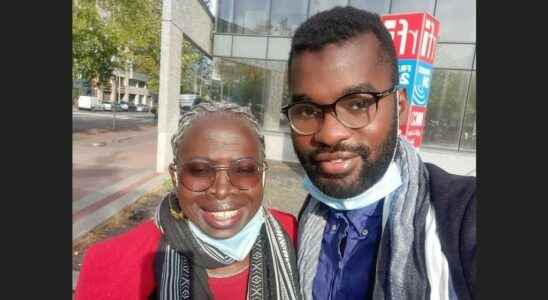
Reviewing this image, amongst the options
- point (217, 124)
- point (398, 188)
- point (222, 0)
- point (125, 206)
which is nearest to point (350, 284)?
point (398, 188)

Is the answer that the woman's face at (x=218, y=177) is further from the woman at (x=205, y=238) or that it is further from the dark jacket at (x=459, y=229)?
the dark jacket at (x=459, y=229)

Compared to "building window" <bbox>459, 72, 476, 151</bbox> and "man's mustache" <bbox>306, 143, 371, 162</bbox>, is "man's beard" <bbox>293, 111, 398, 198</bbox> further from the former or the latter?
"building window" <bbox>459, 72, 476, 151</bbox>

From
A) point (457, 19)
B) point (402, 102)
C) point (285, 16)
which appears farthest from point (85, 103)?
point (402, 102)

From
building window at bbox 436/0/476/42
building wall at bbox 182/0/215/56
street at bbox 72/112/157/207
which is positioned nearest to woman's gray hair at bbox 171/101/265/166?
street at bbox 72/112/157/207

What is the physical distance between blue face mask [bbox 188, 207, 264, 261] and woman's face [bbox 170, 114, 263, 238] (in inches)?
1.3

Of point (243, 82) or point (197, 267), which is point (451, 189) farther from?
point (243, 82)

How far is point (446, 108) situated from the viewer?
10234 mm

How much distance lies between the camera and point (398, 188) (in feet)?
5.49

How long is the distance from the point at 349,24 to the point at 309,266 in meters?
1.25

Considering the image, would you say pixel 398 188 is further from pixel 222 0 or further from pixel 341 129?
pixel 222 0

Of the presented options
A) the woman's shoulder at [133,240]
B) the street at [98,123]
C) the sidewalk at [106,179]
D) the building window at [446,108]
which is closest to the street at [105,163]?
the sidewalk at [106,179]

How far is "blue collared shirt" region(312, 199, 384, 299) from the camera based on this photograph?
5.41 ft

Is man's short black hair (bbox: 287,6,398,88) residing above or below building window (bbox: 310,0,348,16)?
below

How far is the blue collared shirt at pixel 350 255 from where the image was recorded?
5.41ft
